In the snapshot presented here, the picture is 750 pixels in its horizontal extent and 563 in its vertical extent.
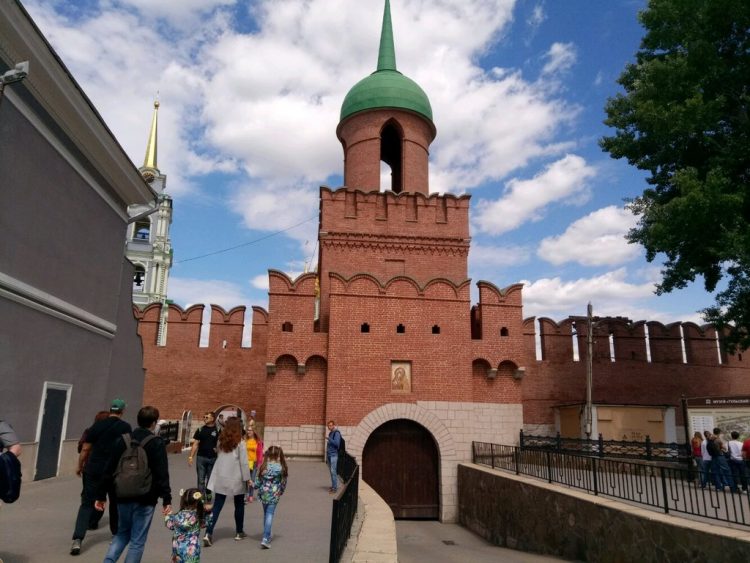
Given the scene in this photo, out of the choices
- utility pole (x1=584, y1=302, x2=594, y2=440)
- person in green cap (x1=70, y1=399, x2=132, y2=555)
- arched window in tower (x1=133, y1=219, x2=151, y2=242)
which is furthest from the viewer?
arched window in tower (x1=133, y1=219, x2=151, y2=242)

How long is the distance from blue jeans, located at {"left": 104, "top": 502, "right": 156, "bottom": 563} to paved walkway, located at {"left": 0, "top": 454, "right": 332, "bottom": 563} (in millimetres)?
1181

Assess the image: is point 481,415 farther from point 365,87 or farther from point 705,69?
point 365,87

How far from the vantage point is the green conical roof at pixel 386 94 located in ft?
67.8

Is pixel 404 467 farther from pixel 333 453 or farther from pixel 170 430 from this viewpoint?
pixel 170 430

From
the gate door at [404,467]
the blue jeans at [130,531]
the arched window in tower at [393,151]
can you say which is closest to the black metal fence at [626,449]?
the gate door at [404,467]

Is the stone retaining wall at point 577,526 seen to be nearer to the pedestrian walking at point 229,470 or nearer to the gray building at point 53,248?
the pedestrian walking at point 229,470

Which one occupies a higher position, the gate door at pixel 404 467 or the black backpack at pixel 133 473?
the black backpack at pixel 133 473

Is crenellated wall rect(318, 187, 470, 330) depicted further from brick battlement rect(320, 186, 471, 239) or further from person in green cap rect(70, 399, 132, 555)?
person in green cap rect(70, 399, 132, 555)

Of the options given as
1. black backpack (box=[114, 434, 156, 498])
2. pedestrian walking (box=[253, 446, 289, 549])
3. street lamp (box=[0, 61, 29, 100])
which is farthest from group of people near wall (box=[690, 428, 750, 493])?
street lamp (box=[0, 61, 29, 100])

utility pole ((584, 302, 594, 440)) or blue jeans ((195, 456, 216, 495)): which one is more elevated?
utility pole ((584, 302, 594, 440))

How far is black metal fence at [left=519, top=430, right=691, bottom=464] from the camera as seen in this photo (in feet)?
44.0

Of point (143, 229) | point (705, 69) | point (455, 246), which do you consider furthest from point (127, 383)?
point (143, 229)

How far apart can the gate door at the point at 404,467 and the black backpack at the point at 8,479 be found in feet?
41.1

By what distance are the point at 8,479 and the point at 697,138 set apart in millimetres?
16860
